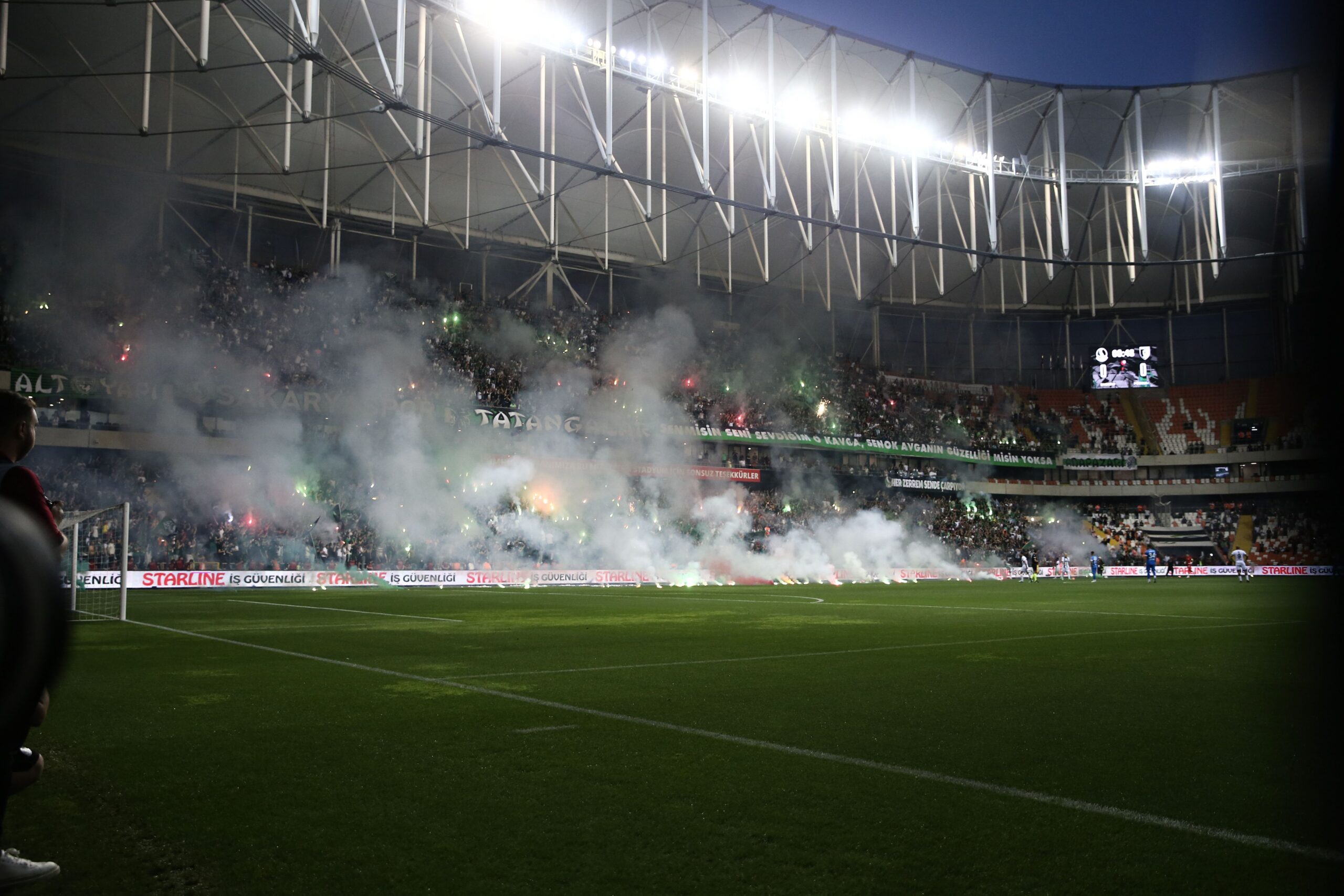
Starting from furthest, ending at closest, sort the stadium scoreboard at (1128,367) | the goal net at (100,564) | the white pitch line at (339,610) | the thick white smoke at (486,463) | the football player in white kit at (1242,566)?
the stadium scoreboard at (1128,367) → the football player in white kit at (1242,566) → the thick white smoke at (486,463) → the goal net at (100,564) → the white pitch line at (339,610)

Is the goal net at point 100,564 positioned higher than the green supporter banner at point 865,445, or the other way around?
the green supporter banner at point 865,445

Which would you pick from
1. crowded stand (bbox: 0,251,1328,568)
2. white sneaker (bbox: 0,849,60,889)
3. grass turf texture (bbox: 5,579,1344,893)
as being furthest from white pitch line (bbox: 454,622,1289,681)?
crowded stand (bbox: 0,251,1328,568)

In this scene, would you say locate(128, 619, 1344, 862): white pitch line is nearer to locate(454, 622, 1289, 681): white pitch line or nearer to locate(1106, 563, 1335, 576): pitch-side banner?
locate(454, 622, 1289, 681): white pitch line

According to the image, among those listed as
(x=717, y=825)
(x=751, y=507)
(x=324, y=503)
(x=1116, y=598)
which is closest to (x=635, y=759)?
(x=717, y=825)

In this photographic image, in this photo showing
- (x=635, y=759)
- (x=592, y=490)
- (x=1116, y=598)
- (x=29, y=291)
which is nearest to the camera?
(x=635, y=759)

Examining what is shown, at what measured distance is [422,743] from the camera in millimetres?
5203

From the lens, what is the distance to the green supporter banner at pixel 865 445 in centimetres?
3788

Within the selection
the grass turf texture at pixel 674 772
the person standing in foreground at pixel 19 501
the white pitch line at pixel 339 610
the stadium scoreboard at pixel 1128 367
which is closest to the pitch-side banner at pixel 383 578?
the white pitch line at pixel 339 610

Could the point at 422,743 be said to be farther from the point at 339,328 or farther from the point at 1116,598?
the point at 339,328

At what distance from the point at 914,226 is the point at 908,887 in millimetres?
30718

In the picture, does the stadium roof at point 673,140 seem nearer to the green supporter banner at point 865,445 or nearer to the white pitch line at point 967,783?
the green supporter banner at point 865,445

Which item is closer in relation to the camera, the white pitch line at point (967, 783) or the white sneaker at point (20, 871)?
the white sneaker at point (20, 871)

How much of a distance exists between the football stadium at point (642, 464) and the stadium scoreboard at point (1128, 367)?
0.25 meters

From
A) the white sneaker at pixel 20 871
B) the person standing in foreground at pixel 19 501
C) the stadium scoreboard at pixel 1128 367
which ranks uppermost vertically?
the stadium scoreboard at pixel 1128 367
